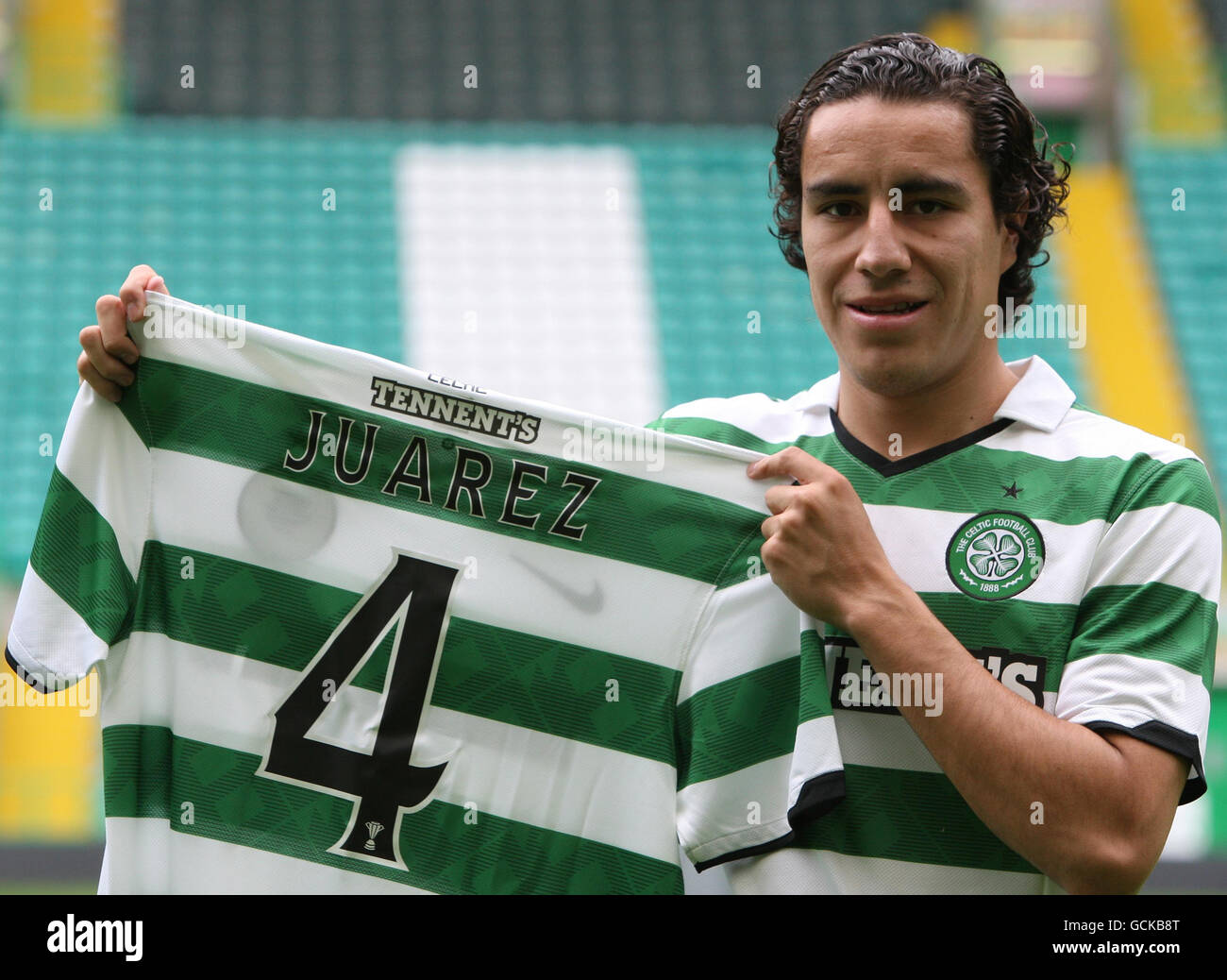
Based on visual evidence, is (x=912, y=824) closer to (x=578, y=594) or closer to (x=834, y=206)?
(x=578, y=594)

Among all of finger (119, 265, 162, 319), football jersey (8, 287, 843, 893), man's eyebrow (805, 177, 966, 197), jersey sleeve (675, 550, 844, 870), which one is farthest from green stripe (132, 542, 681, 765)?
man's eyebrow (805, 177, 966, 197)

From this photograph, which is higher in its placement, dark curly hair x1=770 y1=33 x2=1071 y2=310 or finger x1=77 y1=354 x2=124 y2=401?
dark curly hair x1=770 y1=33 x2=1071 y2=310

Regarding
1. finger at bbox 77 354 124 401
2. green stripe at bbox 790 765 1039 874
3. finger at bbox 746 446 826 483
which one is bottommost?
green stripe at bbox 790 765 1039 874

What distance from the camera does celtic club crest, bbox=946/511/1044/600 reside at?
161cm

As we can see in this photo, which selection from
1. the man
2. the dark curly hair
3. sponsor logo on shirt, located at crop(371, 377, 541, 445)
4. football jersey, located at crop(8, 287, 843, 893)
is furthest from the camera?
sponsor logo on shirt, located at crop(371, 377, 541, 445)

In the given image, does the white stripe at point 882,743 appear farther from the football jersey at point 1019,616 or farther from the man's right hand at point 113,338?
the man's right hand at point 113,338

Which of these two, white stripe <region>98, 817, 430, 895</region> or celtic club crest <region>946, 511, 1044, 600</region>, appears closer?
celtic club crest <region>946, 511, 1044, 600</region>

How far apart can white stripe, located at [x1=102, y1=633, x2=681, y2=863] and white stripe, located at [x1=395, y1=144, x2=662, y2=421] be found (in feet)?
16.7

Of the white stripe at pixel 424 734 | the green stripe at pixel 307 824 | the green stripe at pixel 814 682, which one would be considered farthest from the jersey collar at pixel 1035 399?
the green stripe at pixel 307 824

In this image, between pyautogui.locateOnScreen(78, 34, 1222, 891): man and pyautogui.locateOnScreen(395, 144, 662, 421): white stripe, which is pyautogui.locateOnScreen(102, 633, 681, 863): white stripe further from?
pyautogui.locateOnScreen(395, 144, 662, 421): white stripe

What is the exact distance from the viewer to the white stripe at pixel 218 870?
1.79 m

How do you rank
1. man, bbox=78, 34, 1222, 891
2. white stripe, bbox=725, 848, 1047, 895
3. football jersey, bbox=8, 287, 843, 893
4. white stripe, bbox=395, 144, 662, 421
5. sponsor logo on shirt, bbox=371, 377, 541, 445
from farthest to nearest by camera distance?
white stripe, bbox=395, 144, 662, 421
sponsor logo on shirt, bbox=371, 377, 541, 445
football jersey, bbox=8, 287, 843, 893
white stripe, bbox=725, 848, 1047, 895
man, bbox=78, 34, 1222, 891

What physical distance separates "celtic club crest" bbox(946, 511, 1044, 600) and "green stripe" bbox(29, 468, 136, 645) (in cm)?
107

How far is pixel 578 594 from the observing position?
73.9 inches
